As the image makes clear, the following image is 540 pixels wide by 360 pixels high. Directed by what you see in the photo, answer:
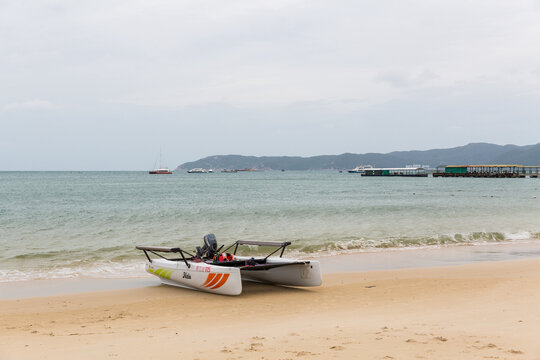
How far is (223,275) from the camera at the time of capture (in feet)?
36.7

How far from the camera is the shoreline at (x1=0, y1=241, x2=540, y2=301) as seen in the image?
1232 cm

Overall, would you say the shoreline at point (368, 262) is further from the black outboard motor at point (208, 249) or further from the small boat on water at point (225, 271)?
the black outboard motor at point (208, 249)

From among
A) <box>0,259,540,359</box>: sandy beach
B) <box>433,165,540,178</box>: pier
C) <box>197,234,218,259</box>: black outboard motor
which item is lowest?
<box>0,259,540,359</box>: sandy beach

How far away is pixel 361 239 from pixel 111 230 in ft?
43.8

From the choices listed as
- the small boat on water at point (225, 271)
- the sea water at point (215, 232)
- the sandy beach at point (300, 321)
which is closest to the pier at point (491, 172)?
Result: the sea water at point (215, 232)

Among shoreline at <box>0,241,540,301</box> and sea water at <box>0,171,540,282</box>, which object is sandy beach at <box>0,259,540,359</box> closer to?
shoreline at <box>0,241,540,301</box>

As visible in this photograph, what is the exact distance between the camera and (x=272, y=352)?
6469 mm

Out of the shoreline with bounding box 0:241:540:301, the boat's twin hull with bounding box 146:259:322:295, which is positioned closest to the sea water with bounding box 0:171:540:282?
the shoreline with bounding box 0:241:540:301

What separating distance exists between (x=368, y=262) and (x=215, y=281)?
6736 mm

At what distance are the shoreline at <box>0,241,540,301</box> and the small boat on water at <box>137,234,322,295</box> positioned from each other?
2.84 feet

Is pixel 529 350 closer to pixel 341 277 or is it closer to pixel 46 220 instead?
pixel 341 277

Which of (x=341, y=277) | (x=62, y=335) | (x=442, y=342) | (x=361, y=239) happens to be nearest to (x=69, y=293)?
(x=62, y=335)

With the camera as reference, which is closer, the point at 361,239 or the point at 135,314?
the point at 135,314

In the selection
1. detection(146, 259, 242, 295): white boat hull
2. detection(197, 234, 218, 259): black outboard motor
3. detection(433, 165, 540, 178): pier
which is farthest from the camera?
detection(433, 165, 540, 178): pier
